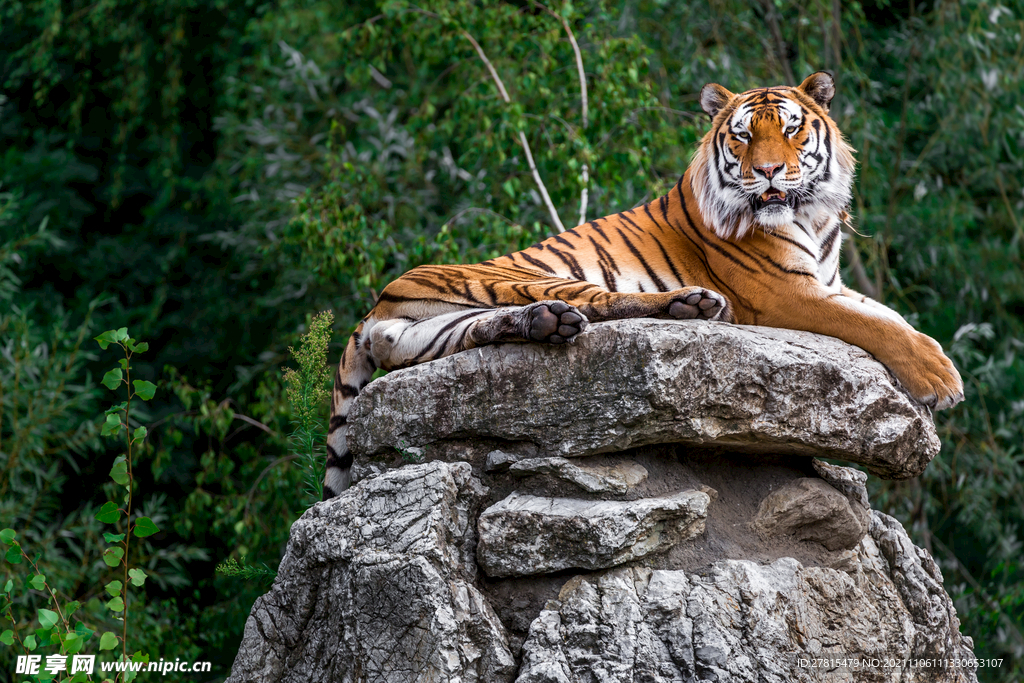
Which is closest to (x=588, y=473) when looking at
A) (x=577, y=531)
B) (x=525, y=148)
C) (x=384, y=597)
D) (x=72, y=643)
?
(x=577, y=531)

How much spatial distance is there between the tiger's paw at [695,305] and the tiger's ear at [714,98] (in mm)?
957

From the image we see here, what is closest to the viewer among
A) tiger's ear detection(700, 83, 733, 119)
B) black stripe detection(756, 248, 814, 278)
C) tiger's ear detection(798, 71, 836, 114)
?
black stripe detection(756, 248, 814, 278)

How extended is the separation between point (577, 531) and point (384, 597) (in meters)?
0.54

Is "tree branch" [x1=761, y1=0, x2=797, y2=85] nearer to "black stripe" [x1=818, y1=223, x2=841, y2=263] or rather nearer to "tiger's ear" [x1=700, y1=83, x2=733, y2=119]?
"tiger's ear" [x1=700, y1=83, x2=733, y2=119]

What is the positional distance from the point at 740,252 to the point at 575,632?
1.40m

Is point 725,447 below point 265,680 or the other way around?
the other way around

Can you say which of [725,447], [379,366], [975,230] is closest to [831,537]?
[725,447]

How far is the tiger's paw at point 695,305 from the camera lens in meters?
2.78

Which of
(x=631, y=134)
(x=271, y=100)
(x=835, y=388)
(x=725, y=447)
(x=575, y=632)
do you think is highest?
(x=271, y=100)

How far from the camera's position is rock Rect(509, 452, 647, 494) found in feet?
8.69

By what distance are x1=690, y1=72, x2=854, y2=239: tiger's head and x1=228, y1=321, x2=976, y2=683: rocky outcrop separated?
20.8 inches

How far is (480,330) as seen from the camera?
2.80 m

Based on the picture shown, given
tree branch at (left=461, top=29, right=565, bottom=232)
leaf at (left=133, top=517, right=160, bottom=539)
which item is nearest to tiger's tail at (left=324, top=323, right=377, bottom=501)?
leaf at (left=133, top=517, right=160, bottom=539)

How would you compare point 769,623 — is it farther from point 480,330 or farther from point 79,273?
point 79,273
